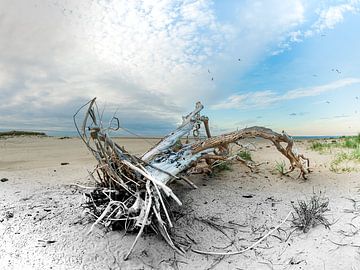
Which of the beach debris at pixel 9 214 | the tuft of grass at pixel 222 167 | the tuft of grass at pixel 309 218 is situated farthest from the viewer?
the tuft of grass at pixel 222 167

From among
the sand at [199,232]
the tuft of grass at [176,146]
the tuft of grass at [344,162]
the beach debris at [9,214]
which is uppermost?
the tuft of grass at [176,146]

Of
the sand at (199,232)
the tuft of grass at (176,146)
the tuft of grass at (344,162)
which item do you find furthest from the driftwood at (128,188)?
the tuft of grass at (344,162)

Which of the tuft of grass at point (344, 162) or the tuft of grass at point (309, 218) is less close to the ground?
the tuft of grass at point (344, 162)

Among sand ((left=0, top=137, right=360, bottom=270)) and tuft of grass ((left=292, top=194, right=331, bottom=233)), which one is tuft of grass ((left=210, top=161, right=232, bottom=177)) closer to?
sand ((left=0, top=137, right=360, bottom=270))

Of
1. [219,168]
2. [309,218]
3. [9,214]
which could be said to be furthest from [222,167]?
[9,214]

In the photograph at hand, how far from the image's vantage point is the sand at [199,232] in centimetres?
287

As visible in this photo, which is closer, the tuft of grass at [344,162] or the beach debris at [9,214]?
the beach debris at [9,214]

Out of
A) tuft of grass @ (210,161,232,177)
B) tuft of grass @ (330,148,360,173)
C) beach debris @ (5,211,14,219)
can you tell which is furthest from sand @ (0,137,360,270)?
tuft of grass @ (330,148,360,173)

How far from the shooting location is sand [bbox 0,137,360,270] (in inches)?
113

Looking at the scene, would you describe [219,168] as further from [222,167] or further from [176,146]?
[176,146]

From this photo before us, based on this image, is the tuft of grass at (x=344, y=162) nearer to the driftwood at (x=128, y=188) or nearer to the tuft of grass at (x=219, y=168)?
the tuft of grass at (x=219, y=168)

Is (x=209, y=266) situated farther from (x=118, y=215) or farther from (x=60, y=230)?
(x=60, y=230)

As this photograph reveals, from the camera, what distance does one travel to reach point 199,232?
133 inches

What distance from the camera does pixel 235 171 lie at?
561 cm
